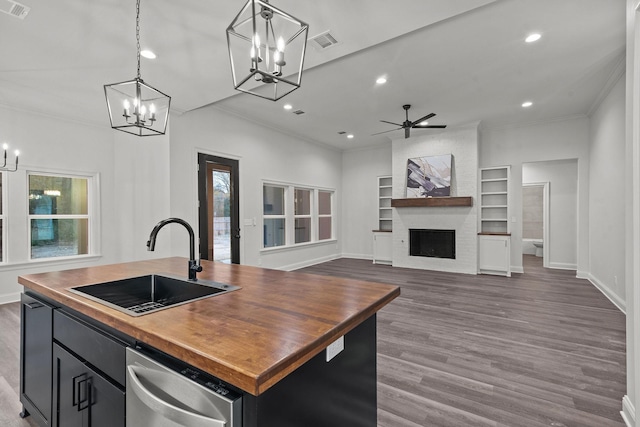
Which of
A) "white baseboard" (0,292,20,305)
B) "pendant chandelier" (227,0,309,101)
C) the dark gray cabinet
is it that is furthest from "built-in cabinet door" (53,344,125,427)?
"white baseboard" (0,292,20,305)

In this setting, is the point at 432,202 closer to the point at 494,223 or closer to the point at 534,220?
the point at 494,223

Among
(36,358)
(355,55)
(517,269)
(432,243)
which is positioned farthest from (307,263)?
(36,358)

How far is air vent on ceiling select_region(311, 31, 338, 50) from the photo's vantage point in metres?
2.84

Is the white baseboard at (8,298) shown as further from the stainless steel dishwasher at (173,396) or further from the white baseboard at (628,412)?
the white baseboard at (628,412)

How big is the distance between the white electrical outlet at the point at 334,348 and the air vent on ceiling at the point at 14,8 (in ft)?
11.1

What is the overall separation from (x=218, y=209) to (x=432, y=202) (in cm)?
437

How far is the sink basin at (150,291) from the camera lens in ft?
5.44

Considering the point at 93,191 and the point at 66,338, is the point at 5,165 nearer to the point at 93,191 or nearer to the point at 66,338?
the point at 93,191

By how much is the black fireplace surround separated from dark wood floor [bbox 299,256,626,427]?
1868 millimetres

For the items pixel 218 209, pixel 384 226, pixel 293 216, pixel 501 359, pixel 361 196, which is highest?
pixel 361 196

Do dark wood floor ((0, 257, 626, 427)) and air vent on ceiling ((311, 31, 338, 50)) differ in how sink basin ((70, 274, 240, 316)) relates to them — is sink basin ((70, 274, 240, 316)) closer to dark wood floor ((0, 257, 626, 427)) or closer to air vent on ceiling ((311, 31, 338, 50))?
dark wood floor ((0, 257, 626, 427))

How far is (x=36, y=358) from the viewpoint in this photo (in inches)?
67.5

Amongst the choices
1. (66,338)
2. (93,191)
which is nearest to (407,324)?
(66,338)

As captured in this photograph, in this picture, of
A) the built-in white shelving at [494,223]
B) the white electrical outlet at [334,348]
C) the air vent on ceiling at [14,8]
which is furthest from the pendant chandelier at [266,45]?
the built-in white shelving at [494,223]
